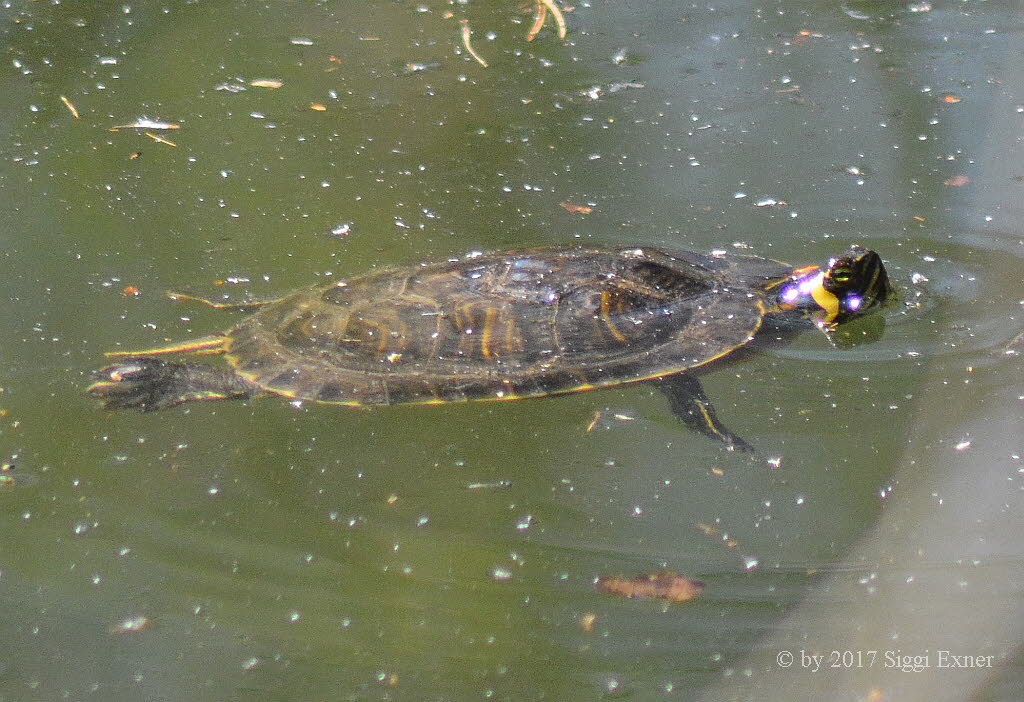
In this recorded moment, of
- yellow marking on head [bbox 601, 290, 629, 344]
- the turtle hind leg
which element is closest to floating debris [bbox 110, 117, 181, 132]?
the turtle hind leg

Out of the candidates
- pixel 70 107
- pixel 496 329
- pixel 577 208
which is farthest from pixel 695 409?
pixel 70 107

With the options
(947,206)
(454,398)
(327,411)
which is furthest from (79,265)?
(947,206)

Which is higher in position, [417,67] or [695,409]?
[417,67]

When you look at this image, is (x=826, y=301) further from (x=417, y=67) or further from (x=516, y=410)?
(x=417, y=67)

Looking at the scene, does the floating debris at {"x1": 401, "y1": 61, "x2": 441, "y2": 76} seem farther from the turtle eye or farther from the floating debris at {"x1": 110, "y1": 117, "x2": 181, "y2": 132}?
the turtle eye

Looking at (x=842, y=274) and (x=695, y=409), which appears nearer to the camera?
(x=695, y=409)
